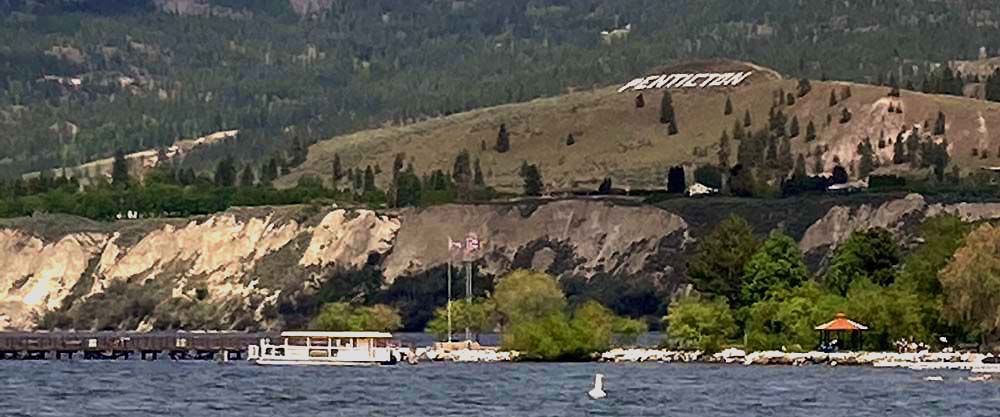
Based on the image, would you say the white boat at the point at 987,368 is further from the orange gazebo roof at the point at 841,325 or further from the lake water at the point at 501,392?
the orange gazebo roof at the point at 841,325

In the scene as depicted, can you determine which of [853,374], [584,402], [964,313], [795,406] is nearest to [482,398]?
[584,402]

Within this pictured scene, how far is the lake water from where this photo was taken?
Answer: 140750mm

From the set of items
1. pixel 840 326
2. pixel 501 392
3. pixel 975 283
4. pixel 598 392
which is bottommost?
pixel 598 392

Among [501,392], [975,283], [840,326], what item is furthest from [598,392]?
[840,326]

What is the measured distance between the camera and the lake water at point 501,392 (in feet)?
462

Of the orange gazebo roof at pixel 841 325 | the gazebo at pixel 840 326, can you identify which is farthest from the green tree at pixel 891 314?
the orange gazebo roof at pixel 841 325

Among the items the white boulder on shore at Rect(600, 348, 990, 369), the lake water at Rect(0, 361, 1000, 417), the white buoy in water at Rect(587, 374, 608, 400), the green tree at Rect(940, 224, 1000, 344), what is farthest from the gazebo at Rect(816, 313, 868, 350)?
the white buoy in water at Rect(587, 374, 608, 400)

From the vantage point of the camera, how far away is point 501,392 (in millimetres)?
158375

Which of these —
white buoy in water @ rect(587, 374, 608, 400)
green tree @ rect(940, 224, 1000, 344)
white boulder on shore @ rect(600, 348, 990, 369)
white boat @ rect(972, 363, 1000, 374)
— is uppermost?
green tree @ rect(940, 224, 1000, 344)

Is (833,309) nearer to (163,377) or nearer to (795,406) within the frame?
(163,377)

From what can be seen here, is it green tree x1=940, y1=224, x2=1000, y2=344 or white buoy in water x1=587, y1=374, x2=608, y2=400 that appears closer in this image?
white buoy in water x1=587, y1=374, x2=608, y2=400

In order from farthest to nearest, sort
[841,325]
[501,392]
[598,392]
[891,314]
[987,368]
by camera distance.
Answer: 1. [891,314]
2. [841,325]
3. [987,368]
4. [501,392]
5. [598,392]

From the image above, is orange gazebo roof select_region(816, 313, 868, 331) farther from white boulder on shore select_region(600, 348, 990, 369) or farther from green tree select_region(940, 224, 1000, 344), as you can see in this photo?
green tree select_region(940, 224, 1000, 344)

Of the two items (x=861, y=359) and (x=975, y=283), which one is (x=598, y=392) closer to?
(x=975, y=283)
